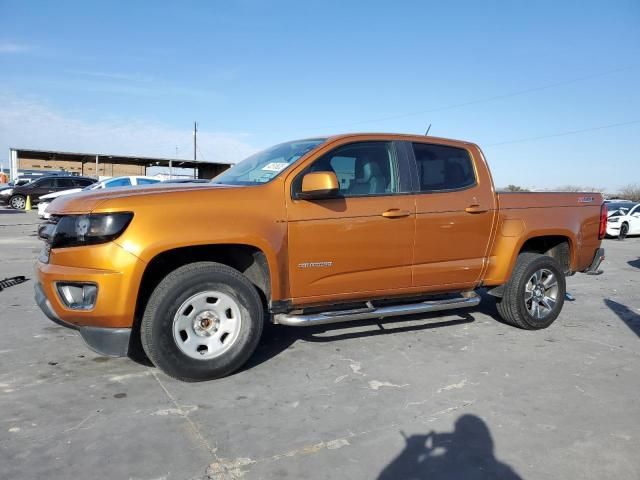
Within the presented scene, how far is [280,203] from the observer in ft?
12.9

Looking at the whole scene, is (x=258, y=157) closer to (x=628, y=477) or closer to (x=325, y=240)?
(x=325, y=240)

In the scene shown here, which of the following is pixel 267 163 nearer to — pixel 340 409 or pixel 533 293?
pixel 340 409

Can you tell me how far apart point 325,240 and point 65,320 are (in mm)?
1969

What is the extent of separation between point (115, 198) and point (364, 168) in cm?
208

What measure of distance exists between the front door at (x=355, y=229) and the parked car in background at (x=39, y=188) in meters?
23.9

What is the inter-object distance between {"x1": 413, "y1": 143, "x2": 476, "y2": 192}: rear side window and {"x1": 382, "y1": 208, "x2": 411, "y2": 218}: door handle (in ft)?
1.14

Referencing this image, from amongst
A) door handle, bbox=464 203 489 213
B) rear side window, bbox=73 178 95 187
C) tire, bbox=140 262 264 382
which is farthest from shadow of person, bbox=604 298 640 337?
rear side window, bbox=73 178 95 187

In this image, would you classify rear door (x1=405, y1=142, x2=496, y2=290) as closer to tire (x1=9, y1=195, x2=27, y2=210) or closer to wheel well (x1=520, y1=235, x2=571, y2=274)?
wheel well (x1=520, y1=235, x2=571, y2=274)

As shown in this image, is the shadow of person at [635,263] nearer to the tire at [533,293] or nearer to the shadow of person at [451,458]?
the tire at [533,293]

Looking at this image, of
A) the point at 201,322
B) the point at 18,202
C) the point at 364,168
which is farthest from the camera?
the point at 18,202

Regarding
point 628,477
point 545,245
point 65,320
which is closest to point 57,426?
point 65,320

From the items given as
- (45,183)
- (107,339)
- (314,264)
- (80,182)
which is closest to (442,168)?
(314,264)

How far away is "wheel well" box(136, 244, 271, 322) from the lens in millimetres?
3756

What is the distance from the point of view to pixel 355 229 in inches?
164
